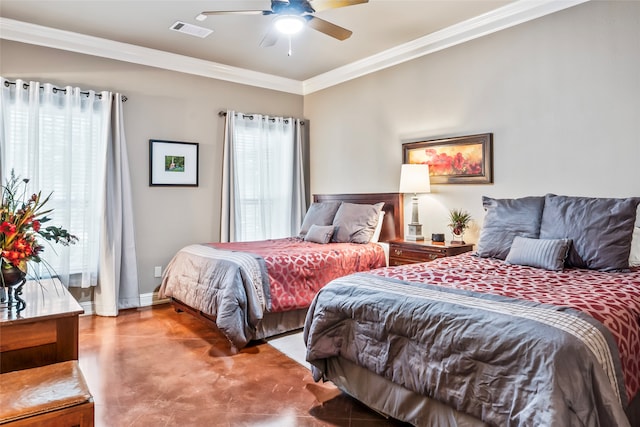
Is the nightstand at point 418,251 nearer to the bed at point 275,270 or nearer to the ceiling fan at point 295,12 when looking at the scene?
the bed at point 275,270

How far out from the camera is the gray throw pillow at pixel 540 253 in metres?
2.69

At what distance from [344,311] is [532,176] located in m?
2.21

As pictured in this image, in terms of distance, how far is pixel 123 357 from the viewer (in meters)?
3.22

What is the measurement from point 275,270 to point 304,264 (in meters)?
0.29

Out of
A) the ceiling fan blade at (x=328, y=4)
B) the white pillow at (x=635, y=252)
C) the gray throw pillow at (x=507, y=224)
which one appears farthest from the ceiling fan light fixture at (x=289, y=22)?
the white pillow at (x=635, y=252)

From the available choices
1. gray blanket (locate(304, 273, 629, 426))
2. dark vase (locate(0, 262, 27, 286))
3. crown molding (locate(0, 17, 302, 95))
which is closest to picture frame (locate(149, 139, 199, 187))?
crown molding (locate(0, 17, 302, 95))

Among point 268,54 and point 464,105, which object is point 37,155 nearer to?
point 268,54

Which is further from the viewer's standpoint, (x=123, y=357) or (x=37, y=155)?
(x=37, y=155)

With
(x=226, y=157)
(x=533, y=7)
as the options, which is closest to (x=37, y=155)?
(x=226, y=157)

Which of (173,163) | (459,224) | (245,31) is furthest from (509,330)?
(173,163)

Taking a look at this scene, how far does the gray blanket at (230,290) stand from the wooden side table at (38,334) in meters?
1.34

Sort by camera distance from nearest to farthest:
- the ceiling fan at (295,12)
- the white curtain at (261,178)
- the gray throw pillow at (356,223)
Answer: the ceiling fan at (295,12) < the gray throw pillow at (356,223) < the white curtain at (261,178)

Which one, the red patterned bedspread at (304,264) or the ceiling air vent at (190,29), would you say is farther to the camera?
the ceiling air vent at (190,29)

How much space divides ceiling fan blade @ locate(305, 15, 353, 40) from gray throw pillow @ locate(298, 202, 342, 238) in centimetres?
214
